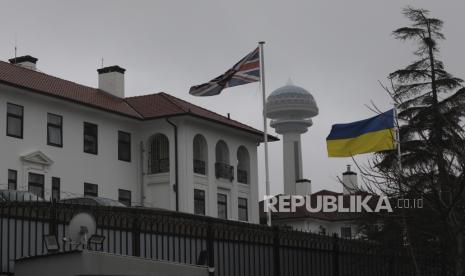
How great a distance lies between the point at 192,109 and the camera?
50.9 metres

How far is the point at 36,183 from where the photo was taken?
139ft

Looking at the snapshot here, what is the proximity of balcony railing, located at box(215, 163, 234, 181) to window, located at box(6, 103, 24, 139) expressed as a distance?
1206cm

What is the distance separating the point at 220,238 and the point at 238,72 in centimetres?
2013

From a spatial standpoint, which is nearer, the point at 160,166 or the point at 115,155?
the point at 115,155

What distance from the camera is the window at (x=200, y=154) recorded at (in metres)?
49.6

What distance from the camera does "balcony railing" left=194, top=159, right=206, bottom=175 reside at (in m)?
49.3

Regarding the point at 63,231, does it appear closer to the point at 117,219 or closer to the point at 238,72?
the point at 117,219

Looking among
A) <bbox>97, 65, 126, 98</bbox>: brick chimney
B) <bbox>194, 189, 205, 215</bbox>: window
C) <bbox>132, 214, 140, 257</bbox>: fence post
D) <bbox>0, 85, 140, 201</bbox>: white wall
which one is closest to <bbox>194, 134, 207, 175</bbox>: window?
<bbox>194, 189, 205, 215</bbox>: window

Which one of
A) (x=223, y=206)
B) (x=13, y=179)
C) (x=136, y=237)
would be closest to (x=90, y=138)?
(x=13, y=179)

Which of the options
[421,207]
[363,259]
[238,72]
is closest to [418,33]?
[238,72]

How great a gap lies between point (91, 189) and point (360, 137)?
17.5m

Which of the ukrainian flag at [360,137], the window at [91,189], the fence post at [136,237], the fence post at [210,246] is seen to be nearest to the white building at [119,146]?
the window at [91,189]

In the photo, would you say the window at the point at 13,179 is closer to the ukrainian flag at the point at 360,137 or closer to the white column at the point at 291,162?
the ukrainian flag at the point at 360,137

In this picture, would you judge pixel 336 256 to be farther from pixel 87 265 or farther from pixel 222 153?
pixel 222 153
